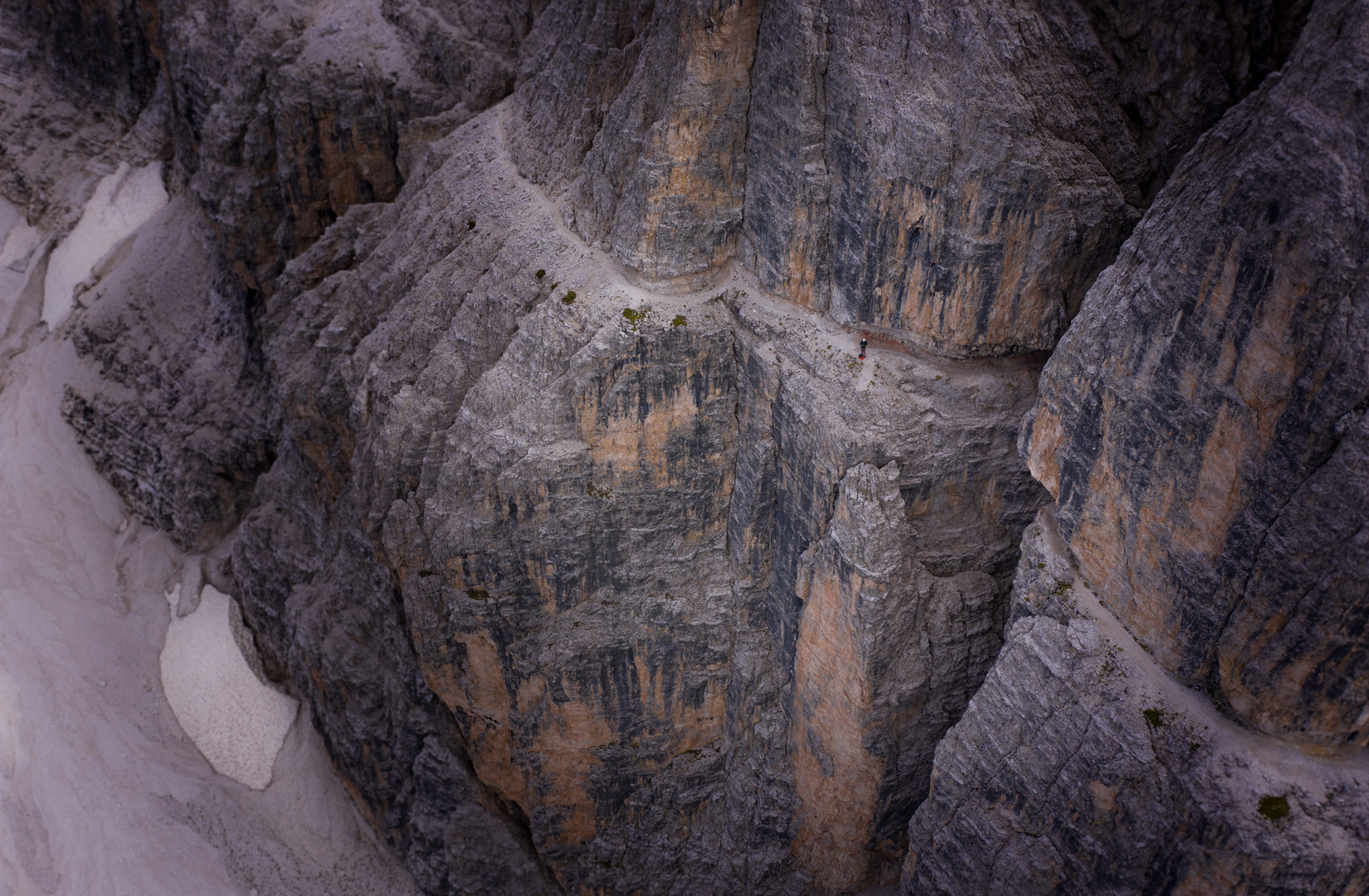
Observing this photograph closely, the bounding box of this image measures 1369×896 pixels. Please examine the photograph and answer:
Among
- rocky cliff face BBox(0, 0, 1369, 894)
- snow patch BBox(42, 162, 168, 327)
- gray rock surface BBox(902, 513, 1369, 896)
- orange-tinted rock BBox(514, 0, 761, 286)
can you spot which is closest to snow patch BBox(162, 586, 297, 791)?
rocky cliff face BBox(0, 0, 1369, 894)

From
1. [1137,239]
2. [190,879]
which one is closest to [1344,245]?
[1137,239]

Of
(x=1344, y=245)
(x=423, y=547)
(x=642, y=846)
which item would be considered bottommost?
(x=642, y=846)

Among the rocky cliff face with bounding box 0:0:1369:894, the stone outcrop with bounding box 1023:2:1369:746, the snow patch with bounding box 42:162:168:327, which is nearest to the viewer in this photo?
the stone outcrop with bounding box 1023:2:1369:746

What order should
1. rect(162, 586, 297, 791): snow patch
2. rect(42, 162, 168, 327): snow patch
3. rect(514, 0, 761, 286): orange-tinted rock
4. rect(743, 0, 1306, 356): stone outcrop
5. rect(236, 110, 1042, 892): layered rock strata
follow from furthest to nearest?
rect(42, 162, 168, 327): snow patch → rect(162, 586, 297, 791): snow patch → rect(236, 110, 1042, 892): layered rock strata → rect(514, 0, 761, 286): orange-tinted rock → rect(743, 0, 1306, 356): stone outcrop

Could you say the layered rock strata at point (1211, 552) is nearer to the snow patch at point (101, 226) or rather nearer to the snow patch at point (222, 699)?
the snow patch at point (222, 699)

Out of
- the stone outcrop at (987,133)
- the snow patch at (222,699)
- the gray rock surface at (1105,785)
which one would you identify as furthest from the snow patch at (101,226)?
the gray rock surface at (1105,785)

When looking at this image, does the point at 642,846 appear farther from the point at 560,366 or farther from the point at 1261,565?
the point at 1261,565

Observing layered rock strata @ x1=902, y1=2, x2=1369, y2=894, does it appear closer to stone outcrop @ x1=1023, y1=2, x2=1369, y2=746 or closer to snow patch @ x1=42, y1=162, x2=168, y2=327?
stone outcrop @ x1=1023, y1=2, x2=1369, y2=746
